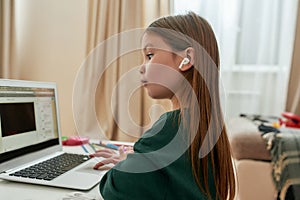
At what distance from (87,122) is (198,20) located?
3.32ft

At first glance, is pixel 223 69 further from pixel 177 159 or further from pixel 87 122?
pixel 177 159

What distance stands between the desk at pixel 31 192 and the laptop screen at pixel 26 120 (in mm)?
104

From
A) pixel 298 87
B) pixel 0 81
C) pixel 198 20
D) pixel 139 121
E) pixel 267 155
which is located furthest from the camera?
pixel 298 87

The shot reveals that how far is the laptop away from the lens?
28.6 inches

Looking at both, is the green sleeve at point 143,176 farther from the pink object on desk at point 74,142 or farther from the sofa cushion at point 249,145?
the sofa cushion at point 249,145

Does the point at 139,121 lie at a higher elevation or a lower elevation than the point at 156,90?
lower

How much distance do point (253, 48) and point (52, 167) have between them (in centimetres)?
183

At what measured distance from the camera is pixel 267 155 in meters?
1.46

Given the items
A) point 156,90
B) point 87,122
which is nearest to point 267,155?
point 87,122

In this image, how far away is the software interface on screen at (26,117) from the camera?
0.79 meters

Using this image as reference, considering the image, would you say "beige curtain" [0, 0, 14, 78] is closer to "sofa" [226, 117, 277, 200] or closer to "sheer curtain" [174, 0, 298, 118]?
"sheer curtain" [174, 0, 298, 118]

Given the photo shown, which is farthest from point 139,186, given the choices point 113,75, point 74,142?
point 113,75

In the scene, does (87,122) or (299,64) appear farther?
(299,64)

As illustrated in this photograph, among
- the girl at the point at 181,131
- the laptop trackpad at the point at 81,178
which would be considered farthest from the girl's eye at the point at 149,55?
the laptop trackpad at the point at 81,178
